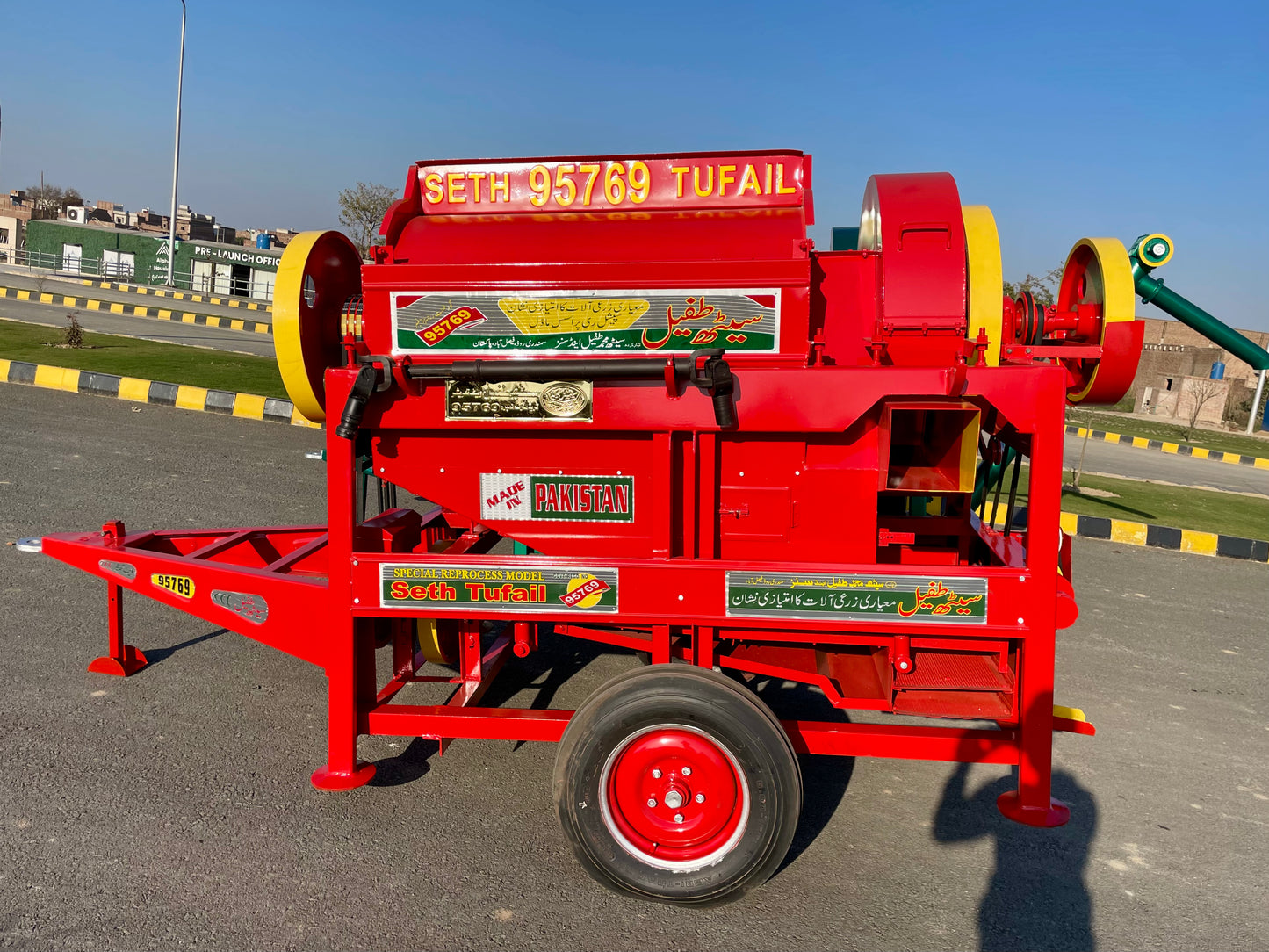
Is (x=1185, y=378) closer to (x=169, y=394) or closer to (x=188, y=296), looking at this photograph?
(x=169, y=394)

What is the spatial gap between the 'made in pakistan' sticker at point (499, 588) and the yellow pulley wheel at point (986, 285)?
157 cm

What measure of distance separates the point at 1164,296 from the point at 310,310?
376cm

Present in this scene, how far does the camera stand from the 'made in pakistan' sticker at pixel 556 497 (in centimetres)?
335

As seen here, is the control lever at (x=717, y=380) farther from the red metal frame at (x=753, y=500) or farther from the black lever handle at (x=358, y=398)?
the black lever handle at (x=358, y=398)

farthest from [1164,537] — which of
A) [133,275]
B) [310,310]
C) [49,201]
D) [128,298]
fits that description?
[49,201]

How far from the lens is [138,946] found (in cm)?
262

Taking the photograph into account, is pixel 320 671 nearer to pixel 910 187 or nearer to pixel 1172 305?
pixel 910 187

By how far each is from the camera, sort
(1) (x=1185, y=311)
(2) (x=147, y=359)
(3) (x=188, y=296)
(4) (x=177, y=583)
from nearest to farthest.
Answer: (4) (x=177, y=583)
(1) (x=1185, y=311)
(2) (x=147, y=359)
(3) (x=188, y=296)

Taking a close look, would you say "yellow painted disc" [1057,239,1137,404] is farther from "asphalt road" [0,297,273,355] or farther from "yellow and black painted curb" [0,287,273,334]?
"yellow and black painted curb" [0,287,273,334]

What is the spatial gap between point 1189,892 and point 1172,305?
2504mm

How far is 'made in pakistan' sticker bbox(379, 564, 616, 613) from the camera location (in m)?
3.14

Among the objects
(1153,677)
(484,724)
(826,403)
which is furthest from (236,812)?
(1153,677)

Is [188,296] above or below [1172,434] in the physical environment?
above

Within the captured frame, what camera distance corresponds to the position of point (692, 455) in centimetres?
326
